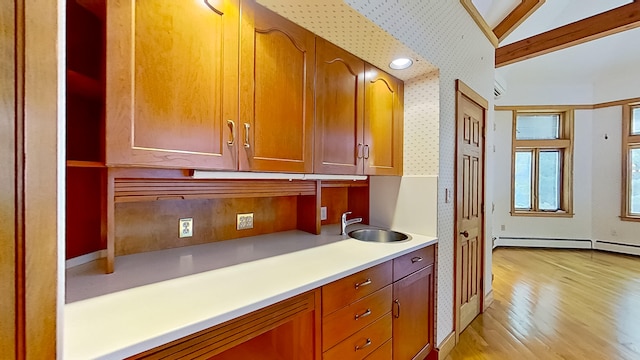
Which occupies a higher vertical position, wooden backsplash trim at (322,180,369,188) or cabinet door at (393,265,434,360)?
wooden backsplash trim at (322,180,369,188)

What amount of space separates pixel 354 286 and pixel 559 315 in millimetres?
2579

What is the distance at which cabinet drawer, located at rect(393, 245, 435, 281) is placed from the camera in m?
1.62

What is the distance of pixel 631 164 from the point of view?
4.68 metres

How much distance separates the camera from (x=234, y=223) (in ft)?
5.58

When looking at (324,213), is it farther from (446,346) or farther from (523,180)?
(523,180)

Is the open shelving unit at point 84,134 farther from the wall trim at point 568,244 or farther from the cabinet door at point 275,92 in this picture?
the wall trim at point 568,244

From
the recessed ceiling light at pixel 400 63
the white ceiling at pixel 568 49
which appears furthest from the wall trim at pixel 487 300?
the white ceiling at pixel 568 49

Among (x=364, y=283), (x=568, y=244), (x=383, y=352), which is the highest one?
(x=364, y=283)

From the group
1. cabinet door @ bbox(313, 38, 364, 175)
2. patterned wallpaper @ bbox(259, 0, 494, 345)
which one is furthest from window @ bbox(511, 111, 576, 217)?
cabinet door @ bbox(313, 38, 364, 175)

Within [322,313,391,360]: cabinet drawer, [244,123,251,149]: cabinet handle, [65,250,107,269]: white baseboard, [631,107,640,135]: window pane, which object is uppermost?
[631,107,640,135]: window pane

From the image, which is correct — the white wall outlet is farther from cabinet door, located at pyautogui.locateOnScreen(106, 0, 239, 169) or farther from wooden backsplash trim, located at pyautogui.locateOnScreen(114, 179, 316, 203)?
cabinet door, located at pyautogui.locateOnScreen(106, 0, 239, 169)

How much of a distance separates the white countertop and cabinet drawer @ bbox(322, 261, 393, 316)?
0.13 ft

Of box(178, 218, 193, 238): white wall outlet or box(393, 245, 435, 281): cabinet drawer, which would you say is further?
box(393, 245, 435, 281): cabinet drawer

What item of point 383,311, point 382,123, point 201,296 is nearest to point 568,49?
point 382,123
